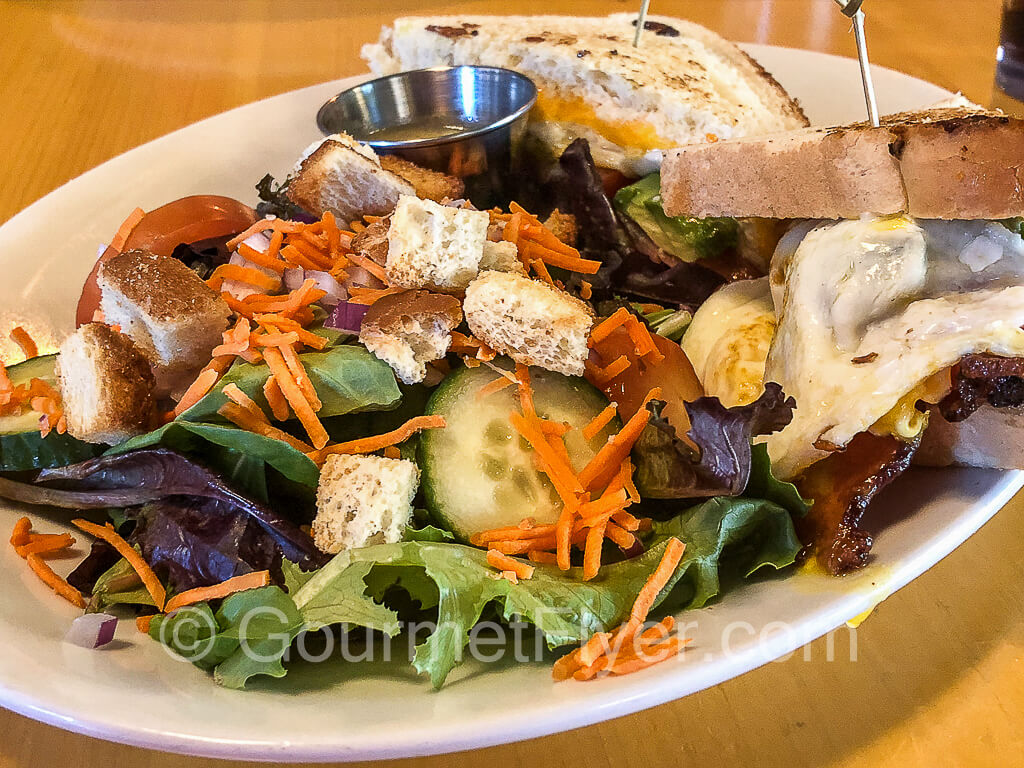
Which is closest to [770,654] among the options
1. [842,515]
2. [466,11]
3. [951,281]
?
[842,515]

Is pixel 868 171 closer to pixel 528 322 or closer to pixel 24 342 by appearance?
pixel 528 322

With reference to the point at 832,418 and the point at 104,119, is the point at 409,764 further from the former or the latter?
the point at 104,119

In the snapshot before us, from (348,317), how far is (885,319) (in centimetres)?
105

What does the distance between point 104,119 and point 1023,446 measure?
148 inches

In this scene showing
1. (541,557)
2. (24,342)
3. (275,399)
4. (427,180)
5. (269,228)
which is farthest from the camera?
(427,180)

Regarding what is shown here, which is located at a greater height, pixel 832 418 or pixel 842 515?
pixel 832 418

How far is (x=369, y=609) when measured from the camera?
131 centimetres

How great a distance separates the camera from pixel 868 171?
1.51 meters

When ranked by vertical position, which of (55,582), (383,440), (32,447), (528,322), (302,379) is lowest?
(55,582)

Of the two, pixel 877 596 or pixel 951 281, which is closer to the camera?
pixel 877 596

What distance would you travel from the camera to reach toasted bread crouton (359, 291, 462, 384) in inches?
60.2

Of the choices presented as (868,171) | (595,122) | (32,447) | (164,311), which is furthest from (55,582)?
(595,122)

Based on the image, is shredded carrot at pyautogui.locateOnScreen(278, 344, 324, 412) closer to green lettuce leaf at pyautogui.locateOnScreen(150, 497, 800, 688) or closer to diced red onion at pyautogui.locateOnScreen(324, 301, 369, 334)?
diced red onion at pyautogui.locateOnScreen(324, 301, 369, 334)

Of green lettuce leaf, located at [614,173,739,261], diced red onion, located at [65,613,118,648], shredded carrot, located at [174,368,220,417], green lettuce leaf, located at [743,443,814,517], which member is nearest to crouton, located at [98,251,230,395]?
shredded carrot, located at [174,368,220,417]
